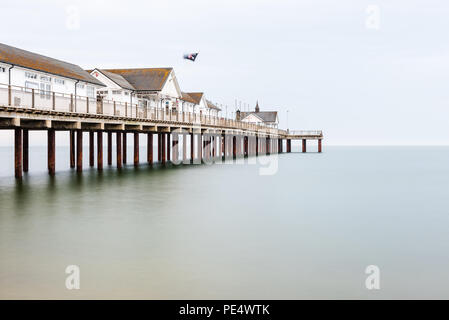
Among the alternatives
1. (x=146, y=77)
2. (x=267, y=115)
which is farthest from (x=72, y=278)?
(x=267, y=115)

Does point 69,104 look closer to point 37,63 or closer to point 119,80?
point 37,63

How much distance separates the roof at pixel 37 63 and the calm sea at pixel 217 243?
7443 mm

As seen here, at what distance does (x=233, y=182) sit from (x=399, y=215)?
14760 millimetres

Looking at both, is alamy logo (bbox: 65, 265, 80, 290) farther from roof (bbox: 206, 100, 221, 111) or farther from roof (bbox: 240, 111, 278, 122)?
roof (bbox: 240, 111, 278, 122)

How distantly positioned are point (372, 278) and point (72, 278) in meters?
6.39

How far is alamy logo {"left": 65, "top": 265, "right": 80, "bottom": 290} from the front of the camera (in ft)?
31.9

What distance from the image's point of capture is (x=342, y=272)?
440 inches

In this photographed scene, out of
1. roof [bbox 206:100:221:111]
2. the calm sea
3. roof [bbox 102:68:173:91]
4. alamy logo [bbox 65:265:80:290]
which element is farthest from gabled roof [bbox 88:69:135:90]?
alamy logo [bbox 65:265:80:290]

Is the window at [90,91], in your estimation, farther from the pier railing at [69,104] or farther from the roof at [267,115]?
the roof at [267,115]

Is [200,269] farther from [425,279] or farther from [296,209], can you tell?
[296,209]

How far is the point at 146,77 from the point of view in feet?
164

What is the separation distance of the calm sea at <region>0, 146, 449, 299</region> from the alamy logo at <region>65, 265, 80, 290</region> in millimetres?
126
